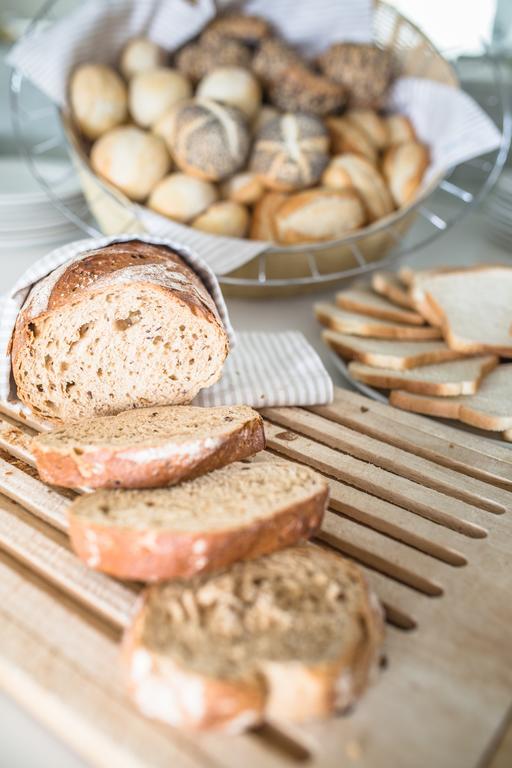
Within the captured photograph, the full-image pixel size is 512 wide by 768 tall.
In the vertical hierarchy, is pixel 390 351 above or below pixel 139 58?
below

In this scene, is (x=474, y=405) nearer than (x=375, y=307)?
Yes

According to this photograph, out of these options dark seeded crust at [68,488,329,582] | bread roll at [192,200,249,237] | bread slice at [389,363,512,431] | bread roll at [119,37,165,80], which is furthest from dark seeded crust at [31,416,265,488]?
bread roll at [119,37,165,80]

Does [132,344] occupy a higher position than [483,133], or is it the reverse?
[483,133]

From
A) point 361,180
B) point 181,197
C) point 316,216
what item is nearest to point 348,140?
point 361,180

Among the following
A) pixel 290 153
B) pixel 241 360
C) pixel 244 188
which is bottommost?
pixel 241 360

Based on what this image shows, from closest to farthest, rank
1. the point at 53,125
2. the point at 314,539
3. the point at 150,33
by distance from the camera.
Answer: the point at 314,539, the point at 150,33, the point at 53,125

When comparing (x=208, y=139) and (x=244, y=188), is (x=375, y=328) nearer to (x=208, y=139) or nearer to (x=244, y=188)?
(x=244, y=188)

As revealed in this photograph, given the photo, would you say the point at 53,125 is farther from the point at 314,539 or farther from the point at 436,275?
the point at 314,539

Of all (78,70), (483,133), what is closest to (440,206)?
Answer: (483,133)
